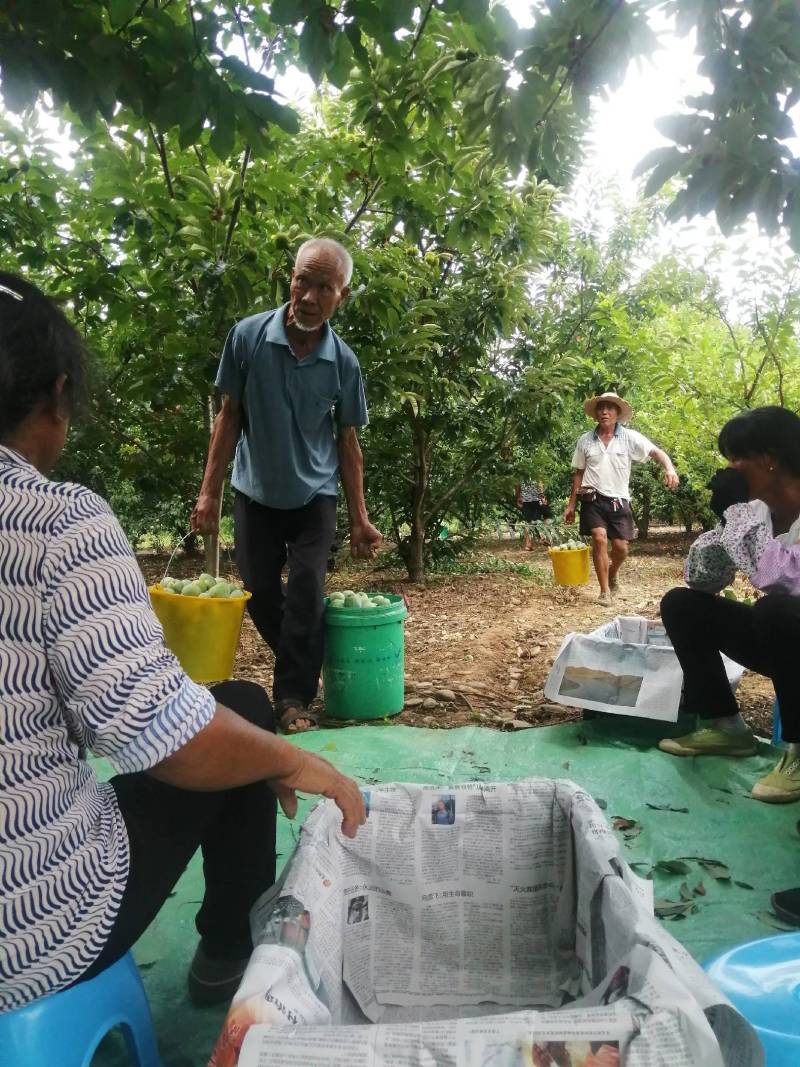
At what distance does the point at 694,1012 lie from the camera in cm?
74

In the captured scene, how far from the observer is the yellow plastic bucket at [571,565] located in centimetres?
696

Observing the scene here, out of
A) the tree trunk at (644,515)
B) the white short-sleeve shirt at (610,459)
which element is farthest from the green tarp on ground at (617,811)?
the tree trunk at (644,515)

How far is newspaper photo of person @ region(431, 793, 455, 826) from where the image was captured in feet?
4.51

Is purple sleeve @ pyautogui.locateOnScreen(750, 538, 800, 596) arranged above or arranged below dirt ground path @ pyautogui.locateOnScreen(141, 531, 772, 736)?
above

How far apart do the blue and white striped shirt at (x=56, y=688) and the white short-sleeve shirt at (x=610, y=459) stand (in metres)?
5.67

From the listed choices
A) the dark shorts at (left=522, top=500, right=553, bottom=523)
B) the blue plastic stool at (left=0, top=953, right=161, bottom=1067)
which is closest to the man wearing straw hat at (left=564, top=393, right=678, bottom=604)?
the dark shorts at (left=522, top=500, right=553, bottom=523)

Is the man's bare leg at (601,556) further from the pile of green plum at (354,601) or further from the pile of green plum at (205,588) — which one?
the pile of green plum at (205,588)

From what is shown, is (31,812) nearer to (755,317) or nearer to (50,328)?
(50,328)

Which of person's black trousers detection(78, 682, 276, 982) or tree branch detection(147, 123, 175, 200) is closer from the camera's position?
person's black trousers detection(78, 682, 276, 982)

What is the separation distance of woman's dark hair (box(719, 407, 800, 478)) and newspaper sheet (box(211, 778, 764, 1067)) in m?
1.45

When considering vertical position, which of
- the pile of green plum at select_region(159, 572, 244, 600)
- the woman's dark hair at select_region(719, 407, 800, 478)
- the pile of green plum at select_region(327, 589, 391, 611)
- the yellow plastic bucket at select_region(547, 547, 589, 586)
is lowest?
the yellow plastic bucket at select_region(547, 547, 589, 586)

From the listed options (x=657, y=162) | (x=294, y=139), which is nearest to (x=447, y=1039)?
(x=657, y=162)

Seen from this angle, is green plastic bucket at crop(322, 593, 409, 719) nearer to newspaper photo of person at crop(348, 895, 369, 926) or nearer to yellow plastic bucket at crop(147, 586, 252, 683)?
yellow plastic bucket at crop(147, 586, 252, 683)

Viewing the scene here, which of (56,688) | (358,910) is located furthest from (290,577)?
(56,688)
